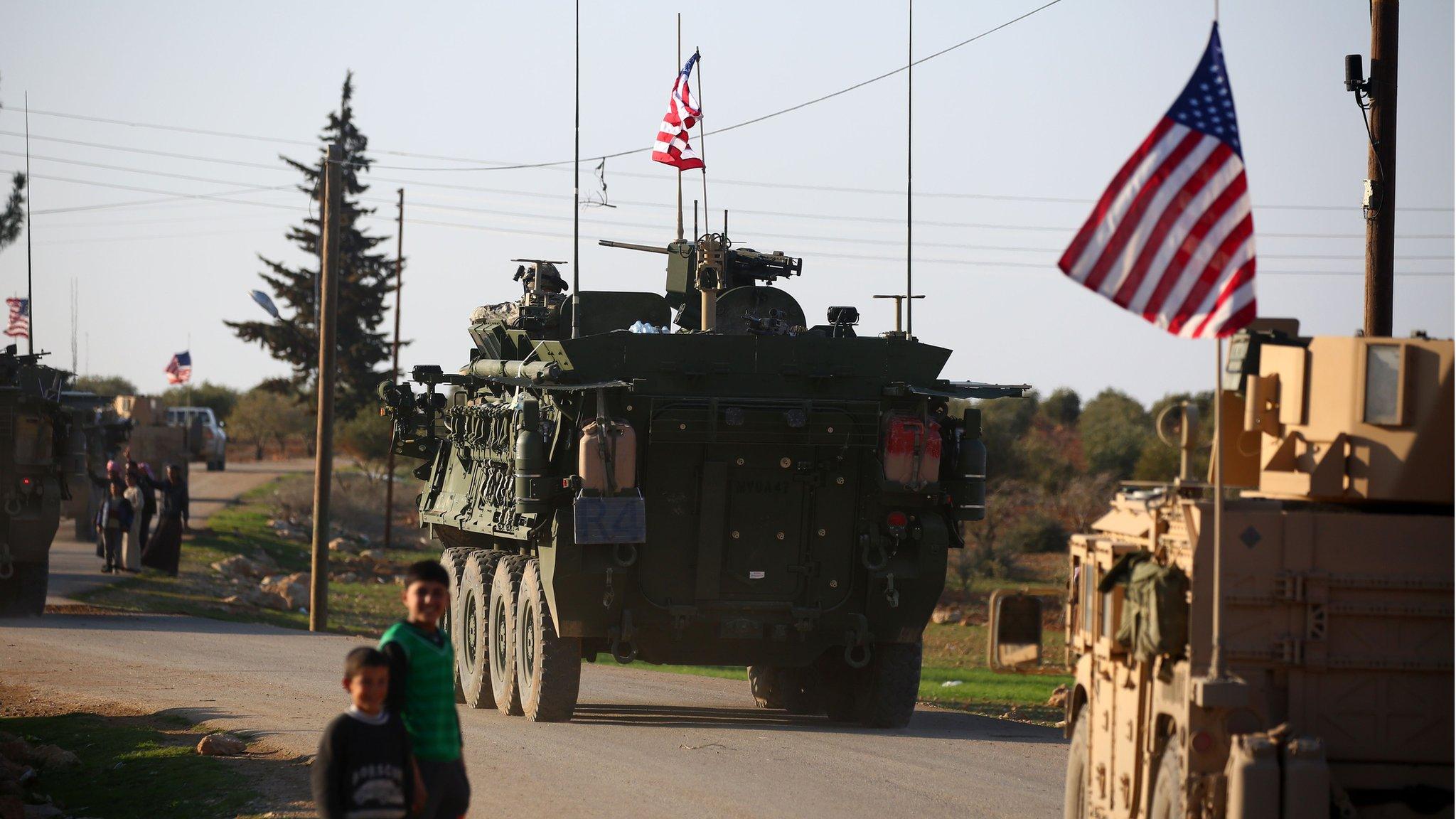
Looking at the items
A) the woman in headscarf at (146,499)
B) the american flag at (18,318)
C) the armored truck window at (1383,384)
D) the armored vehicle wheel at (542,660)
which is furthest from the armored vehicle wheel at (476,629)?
the american flag at (18,318)

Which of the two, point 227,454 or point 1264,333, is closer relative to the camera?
point 1264,333

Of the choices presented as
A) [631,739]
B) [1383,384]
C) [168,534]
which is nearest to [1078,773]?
[1383,384]

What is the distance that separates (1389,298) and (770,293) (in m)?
5.38

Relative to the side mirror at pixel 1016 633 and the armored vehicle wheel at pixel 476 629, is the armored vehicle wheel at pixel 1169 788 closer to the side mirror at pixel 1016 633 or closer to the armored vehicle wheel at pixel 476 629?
the side mirror at pixel 1016 633

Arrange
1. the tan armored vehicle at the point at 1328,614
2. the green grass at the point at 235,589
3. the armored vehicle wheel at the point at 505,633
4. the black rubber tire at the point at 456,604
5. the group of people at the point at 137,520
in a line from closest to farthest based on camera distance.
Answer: the tan armored vehicle at the point at 1328,614
the armored vehicle wheel at the point at 505,633
the black rubber tire at the point at 456,604
the green grass at the point at 235,589
the group of people at the point at 137,520

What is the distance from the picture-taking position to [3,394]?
2186 cm

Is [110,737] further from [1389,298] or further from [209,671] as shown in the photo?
[1389,298]

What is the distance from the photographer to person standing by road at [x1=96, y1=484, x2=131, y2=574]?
28641mm

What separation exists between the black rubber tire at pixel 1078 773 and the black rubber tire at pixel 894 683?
543 cm

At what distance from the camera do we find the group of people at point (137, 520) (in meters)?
28.8

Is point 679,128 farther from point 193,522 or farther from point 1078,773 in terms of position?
point 193,522

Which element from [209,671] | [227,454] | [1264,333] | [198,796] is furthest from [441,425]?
[227,454]

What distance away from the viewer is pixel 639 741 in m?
14.2

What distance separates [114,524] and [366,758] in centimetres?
2399
